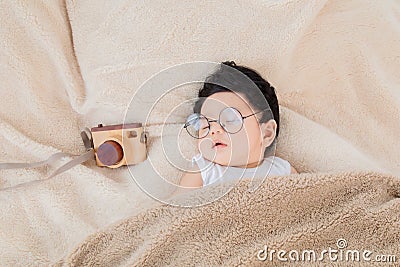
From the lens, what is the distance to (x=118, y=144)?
111 cm

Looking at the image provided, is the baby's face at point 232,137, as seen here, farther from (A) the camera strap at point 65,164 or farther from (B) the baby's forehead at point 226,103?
(A) the camera strap at point 65,164

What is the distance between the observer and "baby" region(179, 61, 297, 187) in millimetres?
1060

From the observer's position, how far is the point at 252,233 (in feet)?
2.99

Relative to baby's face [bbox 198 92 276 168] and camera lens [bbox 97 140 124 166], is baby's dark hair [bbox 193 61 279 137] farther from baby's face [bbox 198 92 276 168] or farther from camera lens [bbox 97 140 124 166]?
camera lens [bbox 97 140 124 166]

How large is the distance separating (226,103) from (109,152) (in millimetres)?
250

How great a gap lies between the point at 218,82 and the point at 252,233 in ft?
1.05

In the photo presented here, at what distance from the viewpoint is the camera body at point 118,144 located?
110cm

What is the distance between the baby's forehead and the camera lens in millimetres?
190

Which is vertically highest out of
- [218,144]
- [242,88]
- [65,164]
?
[242,88]

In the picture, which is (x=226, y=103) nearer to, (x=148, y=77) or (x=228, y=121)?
(x=228, y=121)

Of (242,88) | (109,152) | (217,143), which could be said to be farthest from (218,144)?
(109,152)

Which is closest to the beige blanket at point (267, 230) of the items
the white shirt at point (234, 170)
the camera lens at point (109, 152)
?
the white shirt at point (234, 170)

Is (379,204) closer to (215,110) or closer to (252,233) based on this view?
(252,233)

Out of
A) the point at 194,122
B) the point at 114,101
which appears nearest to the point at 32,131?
the point at 114,101
